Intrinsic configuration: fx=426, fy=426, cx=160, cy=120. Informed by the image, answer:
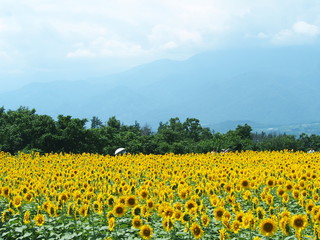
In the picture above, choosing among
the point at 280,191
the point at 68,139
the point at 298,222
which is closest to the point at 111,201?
the point at 298,222

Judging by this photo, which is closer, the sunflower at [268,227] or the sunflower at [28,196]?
the sunflower at [268,227]

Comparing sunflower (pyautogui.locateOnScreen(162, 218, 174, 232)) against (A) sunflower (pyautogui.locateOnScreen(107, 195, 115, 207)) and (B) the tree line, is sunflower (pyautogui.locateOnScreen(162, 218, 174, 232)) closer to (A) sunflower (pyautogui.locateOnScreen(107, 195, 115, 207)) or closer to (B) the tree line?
(A) sunflower (pyautogui.locateOnScreen(107, 195, 115, 207))

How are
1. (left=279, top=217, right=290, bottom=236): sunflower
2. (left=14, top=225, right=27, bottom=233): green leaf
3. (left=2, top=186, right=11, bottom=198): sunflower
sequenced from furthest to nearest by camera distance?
(left=2, top=186, right=11, bottom=198): sunflower → (left=14, top=225, right=27, bottom=233): green leaf → (left=279, top=217, right=290, bottom=236): sunflower

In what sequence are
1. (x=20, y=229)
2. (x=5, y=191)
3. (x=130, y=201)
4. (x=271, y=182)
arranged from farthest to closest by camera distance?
1. (x=271, y=182)
2. (x=5, y=191)
3. (x=20, y=229)
4. (x=130, y=201)

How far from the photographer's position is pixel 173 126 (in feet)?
220

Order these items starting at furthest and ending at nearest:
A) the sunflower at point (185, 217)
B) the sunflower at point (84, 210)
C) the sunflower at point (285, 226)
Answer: the sunflower at point (84, 210)
the sunflower at point (185, 217)
the sunflower at point (285, 226)

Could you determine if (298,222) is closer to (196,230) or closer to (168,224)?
(196,230)

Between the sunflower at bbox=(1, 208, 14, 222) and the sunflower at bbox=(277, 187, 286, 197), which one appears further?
the sunflower at bbox=(277, 187, 286, 197)

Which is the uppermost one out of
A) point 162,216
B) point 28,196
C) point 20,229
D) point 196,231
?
point 28,196

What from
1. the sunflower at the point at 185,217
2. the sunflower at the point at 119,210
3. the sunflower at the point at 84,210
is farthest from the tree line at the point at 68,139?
the sunflower at the point at 185,217

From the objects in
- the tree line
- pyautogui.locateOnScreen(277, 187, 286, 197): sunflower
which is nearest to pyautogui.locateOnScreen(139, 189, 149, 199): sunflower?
pyautogui.locateOnScreen(277, 187, 286, 197): sunflower

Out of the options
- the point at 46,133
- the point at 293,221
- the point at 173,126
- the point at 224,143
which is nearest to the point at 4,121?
the point at 46,133

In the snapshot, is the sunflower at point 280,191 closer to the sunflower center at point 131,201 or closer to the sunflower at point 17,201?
the sunflower center at point 131,201

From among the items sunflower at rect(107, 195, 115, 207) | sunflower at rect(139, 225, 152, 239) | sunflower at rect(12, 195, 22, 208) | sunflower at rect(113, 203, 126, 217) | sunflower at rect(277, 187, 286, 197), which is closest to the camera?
sunflower at rect(139, 225, 152, 239)
